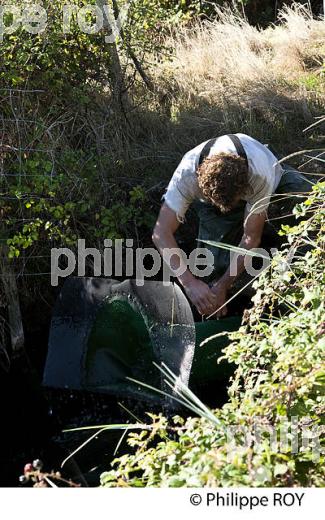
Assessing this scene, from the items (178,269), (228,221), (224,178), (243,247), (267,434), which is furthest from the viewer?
(228,221)

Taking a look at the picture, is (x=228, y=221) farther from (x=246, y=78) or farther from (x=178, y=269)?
(x=246, y=78)

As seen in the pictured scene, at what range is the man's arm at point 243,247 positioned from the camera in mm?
5168

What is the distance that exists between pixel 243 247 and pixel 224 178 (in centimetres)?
53

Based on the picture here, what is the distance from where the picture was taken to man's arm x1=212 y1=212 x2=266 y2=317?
517cm

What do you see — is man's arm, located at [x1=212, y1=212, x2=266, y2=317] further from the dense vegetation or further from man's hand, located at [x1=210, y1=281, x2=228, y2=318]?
the dense vegetation

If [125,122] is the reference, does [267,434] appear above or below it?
below

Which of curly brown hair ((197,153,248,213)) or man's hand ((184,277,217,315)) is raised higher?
curly brown hair ((197,153,248,213))

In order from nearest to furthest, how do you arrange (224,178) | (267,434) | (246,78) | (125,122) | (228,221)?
1. (267,434)
2. (224,178)
3. (228,221)
4. (125,122)
5. (246,78)

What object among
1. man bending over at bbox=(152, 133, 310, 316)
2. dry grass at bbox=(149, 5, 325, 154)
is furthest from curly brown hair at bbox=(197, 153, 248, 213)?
dry grass at bbox=(149, 5, 325, 154)

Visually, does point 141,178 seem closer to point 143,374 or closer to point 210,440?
point 143,374

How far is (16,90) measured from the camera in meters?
6.00

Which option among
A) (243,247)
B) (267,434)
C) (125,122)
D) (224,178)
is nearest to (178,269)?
(243,247)

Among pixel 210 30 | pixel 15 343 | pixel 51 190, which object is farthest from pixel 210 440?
pixel 210 30

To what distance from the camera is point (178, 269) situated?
5.37m
